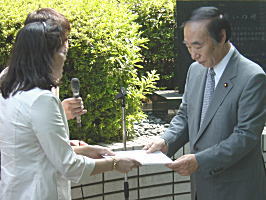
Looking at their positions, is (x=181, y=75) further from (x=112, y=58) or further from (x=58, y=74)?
(x=58, y=74)

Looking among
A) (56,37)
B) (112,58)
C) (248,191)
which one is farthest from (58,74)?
(112,58)

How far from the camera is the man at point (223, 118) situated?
293 cm

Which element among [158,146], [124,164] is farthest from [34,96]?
[158,146]

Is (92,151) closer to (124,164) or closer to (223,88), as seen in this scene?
(124,164)

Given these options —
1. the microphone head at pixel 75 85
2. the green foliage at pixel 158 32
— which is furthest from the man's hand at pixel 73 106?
the green foliage at pixel 158 32

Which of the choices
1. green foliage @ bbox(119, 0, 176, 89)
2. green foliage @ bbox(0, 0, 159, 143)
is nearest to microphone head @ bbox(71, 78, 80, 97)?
green foliage @ bbox(0, 0, 159, 143)

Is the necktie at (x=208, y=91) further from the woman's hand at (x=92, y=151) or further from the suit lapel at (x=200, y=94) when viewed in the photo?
the woman's hand at (x=92, y=151)

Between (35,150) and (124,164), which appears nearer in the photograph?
(35,150)

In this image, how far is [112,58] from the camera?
4.79m

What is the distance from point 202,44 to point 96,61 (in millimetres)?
1967

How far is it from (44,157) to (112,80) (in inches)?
88.5

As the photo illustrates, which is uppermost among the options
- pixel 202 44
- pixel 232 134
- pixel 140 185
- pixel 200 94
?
pixel 202 44

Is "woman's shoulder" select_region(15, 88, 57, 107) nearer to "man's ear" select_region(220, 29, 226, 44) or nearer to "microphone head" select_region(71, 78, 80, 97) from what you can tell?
"microphone head" select_region(71, 78, 80, 97)

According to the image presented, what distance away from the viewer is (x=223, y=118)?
2.99 meters
